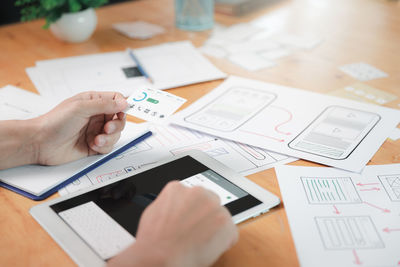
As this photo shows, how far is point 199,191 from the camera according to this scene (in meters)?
0.59

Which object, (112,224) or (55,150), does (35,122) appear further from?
(112,224)

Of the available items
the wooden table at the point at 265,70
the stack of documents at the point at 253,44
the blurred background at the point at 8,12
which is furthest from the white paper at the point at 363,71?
the blurred background at the point at 8,12

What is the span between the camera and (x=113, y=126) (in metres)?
0.81

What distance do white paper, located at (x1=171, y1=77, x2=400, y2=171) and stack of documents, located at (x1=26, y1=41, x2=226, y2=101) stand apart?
12 centimetres

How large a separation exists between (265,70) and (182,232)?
2.47ft

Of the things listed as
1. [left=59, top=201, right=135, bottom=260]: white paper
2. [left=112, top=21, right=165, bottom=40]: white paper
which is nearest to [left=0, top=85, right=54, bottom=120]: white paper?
[left=59, top=201, right=135, bottom=260]: white paper

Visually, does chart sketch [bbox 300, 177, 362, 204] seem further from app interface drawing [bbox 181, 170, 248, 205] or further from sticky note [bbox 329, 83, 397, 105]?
sticky note [bbox 329, 83, 397, 105]

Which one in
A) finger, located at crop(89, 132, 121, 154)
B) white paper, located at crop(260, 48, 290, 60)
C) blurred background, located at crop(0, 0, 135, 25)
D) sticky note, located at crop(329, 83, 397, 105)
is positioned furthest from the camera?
blurred background, located at crop(0, 0, 135, 25)

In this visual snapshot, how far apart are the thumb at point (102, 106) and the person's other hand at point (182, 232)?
0.25 m

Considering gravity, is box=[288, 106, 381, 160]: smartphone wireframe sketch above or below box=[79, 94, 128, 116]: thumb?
below

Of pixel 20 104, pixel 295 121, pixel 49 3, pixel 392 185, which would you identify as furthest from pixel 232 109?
pixel 49 3

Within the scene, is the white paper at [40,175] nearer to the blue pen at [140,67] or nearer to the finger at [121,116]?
the finger at [121,116]

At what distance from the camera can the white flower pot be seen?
4.32 feet

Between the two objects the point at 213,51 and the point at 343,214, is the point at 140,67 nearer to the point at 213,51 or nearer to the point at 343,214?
the point at 213,51
